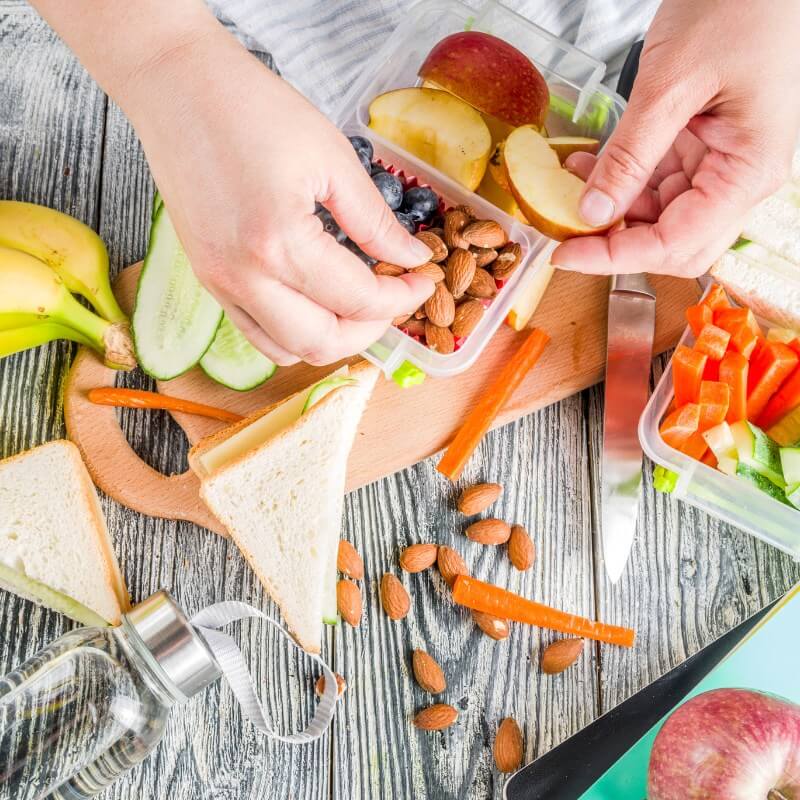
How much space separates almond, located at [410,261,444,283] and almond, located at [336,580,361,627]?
20.2 inches

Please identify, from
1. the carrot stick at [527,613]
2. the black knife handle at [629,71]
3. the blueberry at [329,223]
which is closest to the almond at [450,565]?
the carrot stick at [527,613]

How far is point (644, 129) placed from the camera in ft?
3.23

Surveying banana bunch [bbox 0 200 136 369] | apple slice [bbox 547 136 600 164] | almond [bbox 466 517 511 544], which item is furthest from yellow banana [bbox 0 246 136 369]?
apple slice [bbox 547 136 600 164]

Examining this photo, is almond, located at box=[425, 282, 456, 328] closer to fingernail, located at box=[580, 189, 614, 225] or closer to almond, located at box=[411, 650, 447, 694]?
fingernail, located at box=[580, 189, 614, 225]

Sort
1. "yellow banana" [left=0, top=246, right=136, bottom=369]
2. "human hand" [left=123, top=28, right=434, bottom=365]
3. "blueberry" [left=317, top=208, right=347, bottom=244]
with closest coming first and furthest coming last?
"human hand" [left=123, top=28, right=434, bottom=365] → "blueberry" [left=317, top=208, right=347, bottom=244] → "yellow banana" [left=0, top=246, right=136, bottom=369]

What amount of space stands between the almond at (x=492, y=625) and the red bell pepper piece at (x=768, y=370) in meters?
0.52

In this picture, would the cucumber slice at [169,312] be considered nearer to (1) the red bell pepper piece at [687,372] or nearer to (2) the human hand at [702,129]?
(2) the human hand at [702,129]

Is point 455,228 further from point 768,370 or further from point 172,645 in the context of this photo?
point 172,645

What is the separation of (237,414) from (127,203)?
0.46 metres

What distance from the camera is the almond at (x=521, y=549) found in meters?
1.38

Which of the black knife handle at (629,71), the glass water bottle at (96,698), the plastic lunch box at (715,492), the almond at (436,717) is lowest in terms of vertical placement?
the glass water bottle at (96,698)

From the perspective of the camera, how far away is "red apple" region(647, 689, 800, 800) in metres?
1.12

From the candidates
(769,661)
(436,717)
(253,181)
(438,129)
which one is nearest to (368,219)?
(253,181)

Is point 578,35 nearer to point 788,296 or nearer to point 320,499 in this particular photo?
point 788,296
